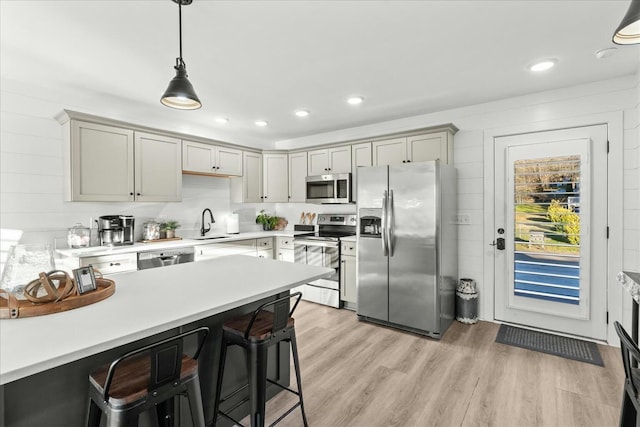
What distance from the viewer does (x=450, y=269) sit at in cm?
343

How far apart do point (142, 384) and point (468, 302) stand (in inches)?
131

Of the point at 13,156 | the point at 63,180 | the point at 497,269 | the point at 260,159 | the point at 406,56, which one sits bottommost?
the point at 497,269

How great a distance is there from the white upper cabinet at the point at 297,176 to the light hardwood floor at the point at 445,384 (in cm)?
224

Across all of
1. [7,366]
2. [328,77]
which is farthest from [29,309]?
[328,77]

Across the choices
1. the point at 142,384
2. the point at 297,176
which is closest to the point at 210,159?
the point at 297,176

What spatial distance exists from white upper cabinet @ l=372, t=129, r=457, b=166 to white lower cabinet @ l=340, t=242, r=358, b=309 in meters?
1.16

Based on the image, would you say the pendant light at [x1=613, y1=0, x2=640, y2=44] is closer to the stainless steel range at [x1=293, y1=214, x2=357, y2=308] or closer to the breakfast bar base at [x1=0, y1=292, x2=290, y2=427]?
the breakfast bar base at [x1=0, y1=292, x2=290, y2=427]

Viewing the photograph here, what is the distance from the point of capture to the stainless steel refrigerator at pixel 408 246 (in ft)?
10.3

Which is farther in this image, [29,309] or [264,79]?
[264,79]

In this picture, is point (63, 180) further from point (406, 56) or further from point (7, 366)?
point (406, 56)

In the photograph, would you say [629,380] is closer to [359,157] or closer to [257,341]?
[257,341]

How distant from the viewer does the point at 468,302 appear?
3.50m

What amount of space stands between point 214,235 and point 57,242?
173 centimetres

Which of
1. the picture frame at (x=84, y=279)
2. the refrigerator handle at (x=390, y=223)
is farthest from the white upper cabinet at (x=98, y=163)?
the refrigerator handle at (x=390, y=223)
